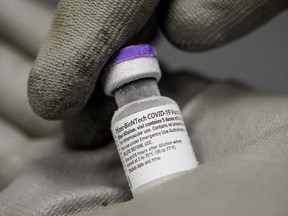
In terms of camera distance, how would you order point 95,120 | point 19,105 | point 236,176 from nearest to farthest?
point 236,176 → point 95,120 → point 19,105

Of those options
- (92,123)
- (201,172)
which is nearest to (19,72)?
(92,123)

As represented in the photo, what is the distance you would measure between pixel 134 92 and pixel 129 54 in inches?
1.1

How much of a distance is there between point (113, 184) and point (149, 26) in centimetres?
13

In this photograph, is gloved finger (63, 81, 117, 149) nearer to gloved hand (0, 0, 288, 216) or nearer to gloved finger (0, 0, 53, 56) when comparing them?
gloved hand (0, 0, 288, 216)

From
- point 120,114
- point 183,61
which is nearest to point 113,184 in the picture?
point 120,114

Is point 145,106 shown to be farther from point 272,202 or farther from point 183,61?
point 183,61

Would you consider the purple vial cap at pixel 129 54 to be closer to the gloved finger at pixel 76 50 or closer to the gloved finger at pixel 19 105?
the gloved finger at pixel 76 50

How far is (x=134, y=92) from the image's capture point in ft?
1.25

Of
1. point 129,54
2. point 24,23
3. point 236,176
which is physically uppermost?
point 24,23

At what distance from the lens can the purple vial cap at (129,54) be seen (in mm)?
374

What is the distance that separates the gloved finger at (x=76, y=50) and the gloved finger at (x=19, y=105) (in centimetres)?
16

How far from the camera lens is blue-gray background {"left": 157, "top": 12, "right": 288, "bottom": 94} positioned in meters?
0.70

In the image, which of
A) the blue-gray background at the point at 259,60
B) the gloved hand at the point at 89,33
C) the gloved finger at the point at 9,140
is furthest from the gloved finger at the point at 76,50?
the blue-gray background at the point at 259,60

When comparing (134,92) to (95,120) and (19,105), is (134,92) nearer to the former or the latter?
(95,120)
